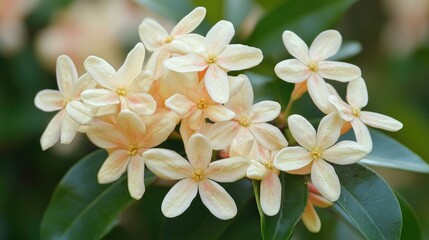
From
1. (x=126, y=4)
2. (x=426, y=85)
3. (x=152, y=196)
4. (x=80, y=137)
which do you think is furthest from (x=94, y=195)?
(x=426, y=85)

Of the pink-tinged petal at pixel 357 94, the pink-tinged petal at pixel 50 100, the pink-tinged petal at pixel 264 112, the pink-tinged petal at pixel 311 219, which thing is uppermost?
the pink-tinged petal at pixel 264 112

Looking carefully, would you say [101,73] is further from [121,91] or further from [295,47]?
[295,47]

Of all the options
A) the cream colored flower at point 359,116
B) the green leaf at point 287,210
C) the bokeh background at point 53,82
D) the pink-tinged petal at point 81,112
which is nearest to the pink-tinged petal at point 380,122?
the cream colored flower at point 359,116

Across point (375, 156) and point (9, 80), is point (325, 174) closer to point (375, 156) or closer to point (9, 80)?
point (375, 156)

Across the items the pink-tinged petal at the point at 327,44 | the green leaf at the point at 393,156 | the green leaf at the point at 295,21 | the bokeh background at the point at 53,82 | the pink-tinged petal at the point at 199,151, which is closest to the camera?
the pink-tinged petal at the point at 199,151

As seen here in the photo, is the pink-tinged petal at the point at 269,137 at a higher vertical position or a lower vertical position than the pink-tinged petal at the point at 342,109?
lower

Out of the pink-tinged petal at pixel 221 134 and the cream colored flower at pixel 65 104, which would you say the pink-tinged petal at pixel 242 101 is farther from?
the cream colored flower at pixel 65 104
